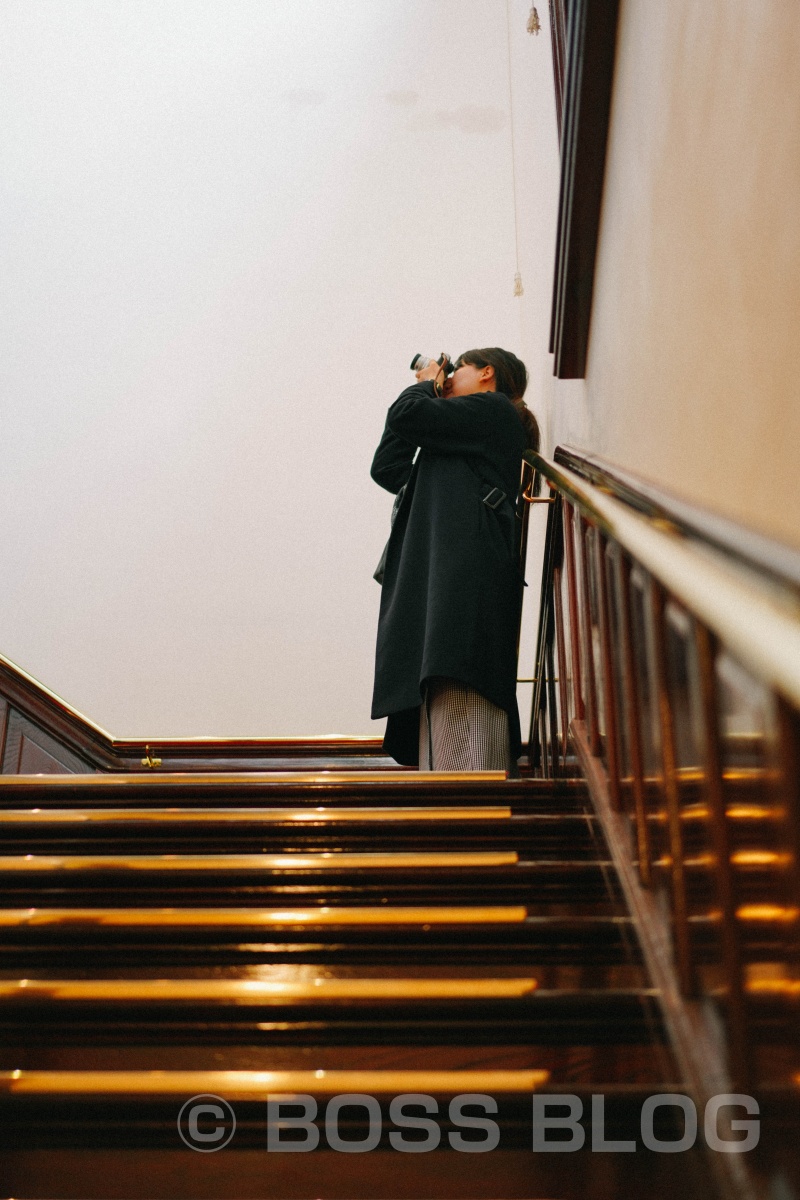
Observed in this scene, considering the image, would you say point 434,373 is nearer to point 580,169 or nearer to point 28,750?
point 580,169

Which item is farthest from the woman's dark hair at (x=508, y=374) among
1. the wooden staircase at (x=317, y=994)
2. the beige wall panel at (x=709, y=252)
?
the wooden staircase at (x=317, y=994)

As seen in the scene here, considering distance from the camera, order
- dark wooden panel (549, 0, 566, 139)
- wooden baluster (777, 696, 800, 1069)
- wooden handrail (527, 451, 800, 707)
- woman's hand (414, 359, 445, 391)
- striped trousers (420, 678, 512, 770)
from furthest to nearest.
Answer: dark wooden panel (549, 0, 566, 139)
woman's hand (414, 359, 445, 391)
striped trousers (420, 678, 512, 770)
wooden baluster (777, 696, 800, 1069)
wooden handrail (527, 451, 800, 707)

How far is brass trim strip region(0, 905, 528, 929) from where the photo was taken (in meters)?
1.68

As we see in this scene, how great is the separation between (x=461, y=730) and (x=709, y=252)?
1491 mm

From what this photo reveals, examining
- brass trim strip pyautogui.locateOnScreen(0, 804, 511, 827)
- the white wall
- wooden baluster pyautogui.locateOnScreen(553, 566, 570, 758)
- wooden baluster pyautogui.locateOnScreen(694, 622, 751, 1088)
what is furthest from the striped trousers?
the white wall

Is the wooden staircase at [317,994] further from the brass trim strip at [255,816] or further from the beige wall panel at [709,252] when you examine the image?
the beige wall panel at [709,252]

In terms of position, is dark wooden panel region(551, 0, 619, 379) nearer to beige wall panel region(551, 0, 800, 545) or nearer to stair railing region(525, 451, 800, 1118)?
beige wall panel region(551, 0, 800, 545)

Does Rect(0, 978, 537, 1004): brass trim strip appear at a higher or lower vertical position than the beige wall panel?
lower

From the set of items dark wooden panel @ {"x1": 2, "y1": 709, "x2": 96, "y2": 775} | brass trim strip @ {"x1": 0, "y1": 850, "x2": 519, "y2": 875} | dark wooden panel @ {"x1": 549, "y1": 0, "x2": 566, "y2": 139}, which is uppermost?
dark wooden panel @ {"x1": 549, "y1": 0, "x2": 566, "y2": 139}

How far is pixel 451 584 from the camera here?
9.86 feet

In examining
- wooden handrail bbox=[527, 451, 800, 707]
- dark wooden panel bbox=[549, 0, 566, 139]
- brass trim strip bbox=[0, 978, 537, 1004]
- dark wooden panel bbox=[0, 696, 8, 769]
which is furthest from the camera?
dark wooden panel bbox=[0, 696, 8, 769]

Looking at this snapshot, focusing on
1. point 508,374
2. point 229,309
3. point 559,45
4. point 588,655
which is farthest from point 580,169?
point 229,309

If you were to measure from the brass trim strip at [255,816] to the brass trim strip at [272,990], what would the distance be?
22.4 inches

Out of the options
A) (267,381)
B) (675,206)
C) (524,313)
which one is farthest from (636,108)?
(267,381)
